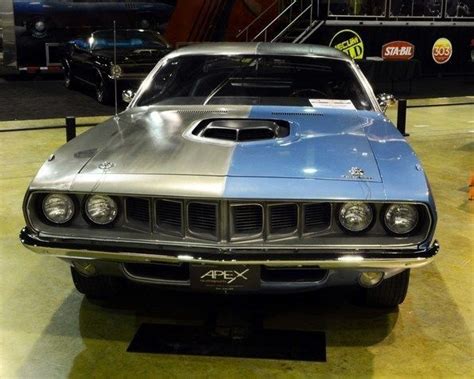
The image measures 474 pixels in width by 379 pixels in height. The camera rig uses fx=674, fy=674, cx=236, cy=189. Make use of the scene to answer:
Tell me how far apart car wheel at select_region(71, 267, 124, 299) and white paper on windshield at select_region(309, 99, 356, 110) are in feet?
5.35

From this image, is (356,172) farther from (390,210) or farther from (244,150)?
(244,150)

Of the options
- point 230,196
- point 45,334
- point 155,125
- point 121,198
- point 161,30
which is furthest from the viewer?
point 161,30

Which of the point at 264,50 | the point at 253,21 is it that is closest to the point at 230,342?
the point at 264,50

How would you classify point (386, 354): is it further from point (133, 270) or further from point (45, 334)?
→ point (45, 334)

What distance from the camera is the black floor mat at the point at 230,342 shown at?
317 centimetres

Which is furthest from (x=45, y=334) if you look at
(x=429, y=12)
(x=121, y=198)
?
(x=429, y=12)

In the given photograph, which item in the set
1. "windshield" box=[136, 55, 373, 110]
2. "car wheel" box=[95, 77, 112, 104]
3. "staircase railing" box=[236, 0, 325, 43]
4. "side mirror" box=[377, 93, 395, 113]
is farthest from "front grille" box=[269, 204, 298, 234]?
"staircase railing" box=[236, 0, 325, 43]

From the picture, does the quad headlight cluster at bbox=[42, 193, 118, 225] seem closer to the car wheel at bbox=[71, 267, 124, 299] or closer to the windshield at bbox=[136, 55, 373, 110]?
the car wheel at bbox=[71, 267, 124, 299]

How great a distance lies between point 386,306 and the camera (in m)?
3.58

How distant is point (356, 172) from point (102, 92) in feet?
29.3

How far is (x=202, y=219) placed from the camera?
2.96 meters

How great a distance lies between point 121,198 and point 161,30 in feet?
43.8

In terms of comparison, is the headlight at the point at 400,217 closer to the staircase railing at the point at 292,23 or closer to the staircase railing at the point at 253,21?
the staircase railing at the point at 292,23

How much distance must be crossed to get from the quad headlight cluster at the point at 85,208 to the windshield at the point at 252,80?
1.45m
